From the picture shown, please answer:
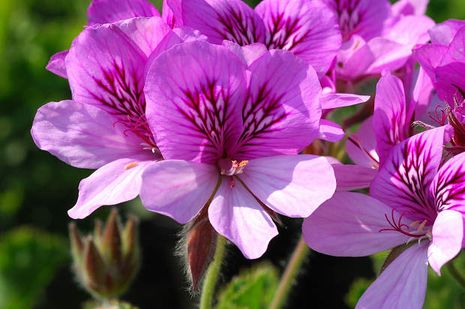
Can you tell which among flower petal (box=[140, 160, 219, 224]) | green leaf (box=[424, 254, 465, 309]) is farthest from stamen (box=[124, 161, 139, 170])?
green leaf (box=[424, 254, 465, 309])

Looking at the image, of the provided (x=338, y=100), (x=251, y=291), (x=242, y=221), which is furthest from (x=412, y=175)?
(x=251, y=291)

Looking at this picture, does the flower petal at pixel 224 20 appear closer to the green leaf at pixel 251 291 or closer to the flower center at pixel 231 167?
the flower center at pixel 231 167

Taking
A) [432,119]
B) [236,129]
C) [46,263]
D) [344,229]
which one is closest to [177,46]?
[236,129]

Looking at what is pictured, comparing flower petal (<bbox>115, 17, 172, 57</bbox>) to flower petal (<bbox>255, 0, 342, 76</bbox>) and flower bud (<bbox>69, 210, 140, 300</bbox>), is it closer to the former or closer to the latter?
flower petal (<bbox>255, 0, 342, 76</bbox>)

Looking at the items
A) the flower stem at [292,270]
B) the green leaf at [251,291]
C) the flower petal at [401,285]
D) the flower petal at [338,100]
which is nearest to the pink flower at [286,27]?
the flower petal at [338,100]

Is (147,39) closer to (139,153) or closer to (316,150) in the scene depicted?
(139,153)
